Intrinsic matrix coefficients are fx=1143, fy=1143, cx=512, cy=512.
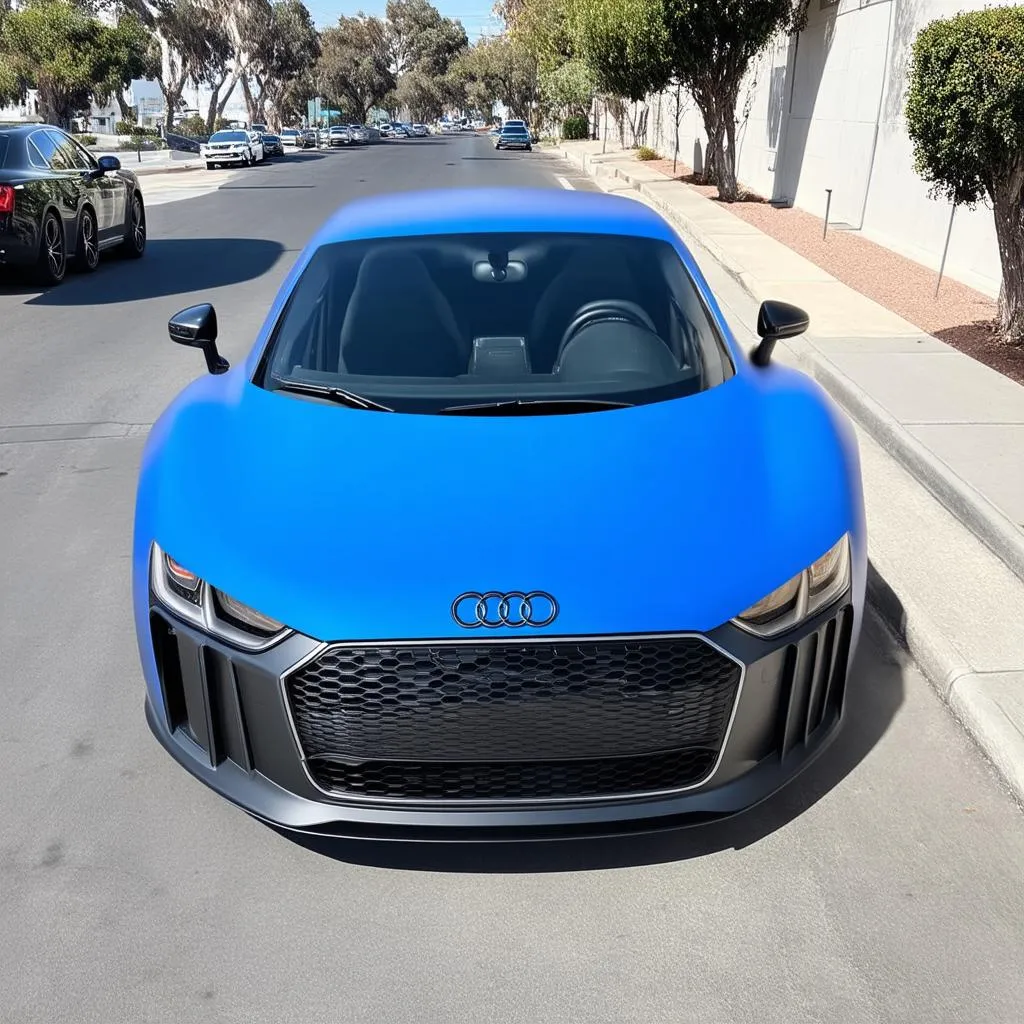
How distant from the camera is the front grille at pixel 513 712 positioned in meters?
2.60

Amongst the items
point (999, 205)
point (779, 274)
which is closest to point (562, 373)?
point (999, 205)

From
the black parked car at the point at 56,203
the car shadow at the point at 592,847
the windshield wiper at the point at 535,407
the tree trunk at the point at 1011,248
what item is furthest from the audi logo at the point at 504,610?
the black parked car at the point at 56,203

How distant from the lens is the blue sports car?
2.62 metres

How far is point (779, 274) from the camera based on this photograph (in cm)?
1252

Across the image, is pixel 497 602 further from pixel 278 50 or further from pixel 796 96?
pixel 278 50

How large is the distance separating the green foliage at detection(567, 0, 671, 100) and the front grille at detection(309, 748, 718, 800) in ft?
66.4

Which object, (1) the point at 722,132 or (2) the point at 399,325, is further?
(1) the point at 722,132

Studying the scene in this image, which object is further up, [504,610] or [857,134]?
[504,610]

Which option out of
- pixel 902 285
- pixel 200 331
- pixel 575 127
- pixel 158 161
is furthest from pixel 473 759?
pixel 575 127

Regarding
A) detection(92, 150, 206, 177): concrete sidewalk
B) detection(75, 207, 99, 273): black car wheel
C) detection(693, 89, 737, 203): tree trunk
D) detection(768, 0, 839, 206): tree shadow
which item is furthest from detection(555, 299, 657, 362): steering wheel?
detection(92, 150, 206, 177): concrete sidewalk

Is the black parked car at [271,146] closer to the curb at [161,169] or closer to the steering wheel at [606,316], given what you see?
the curb at [161,169]

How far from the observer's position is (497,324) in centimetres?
413

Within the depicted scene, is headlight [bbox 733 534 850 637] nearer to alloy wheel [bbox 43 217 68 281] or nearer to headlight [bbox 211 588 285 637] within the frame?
headlight [bbox 211 588 285 637]

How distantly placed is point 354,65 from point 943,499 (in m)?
109
